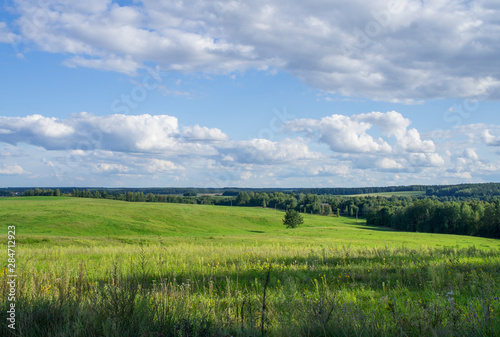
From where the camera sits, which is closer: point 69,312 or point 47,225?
point 69,312

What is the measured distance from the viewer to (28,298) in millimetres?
5336

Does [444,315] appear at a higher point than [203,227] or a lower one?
higher

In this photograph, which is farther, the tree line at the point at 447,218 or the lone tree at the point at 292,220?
the tree line at the point at 447,218

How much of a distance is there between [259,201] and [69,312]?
164105 mm

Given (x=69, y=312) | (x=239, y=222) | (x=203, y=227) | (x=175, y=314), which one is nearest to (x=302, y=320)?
(x=175, y=314)

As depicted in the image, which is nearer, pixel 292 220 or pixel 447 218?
pixel 292 220

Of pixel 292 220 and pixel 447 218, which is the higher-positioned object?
pixel 292 220

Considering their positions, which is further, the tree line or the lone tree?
the tree line

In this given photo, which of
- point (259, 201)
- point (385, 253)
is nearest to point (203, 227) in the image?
point (385, 253)

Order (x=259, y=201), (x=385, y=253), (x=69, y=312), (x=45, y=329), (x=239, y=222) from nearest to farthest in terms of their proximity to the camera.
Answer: (x=45, y=329), (x=69, y=312), (x=385, y=253), (x=239, y=222), (x=259, y=201)

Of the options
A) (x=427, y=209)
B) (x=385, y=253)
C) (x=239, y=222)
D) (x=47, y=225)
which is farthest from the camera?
(x=427, y=209)

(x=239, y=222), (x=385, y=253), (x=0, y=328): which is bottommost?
(x=239, y=222)

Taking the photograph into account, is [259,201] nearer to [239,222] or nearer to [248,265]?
[239,222]

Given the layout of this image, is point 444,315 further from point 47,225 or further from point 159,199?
point 159,199
